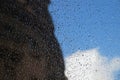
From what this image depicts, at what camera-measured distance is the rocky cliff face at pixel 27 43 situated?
20.7m

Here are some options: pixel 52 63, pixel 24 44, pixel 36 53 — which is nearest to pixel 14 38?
pixel 24 44

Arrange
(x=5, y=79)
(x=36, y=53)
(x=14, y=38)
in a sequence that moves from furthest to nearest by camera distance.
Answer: (x=36, y=53)
(x=14, y=38)
(x=5, y=79)

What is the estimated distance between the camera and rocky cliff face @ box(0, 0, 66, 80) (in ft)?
67.8

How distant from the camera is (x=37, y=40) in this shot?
77.2 feet

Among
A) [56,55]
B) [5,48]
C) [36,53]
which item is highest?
[5,48]

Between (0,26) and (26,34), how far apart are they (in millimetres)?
2401

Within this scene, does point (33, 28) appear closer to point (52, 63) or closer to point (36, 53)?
point (36, 53)

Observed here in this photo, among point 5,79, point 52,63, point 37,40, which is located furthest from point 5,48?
point 52,63

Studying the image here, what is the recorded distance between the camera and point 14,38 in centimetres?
2136

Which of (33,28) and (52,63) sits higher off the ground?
(33,28)

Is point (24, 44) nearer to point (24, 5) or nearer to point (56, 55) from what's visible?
point (24, 5)

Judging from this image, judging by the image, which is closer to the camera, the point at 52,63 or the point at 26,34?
the point at 26,34

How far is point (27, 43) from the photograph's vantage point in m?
22.3

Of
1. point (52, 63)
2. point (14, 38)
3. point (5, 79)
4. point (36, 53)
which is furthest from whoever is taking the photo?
point (52, 63)
